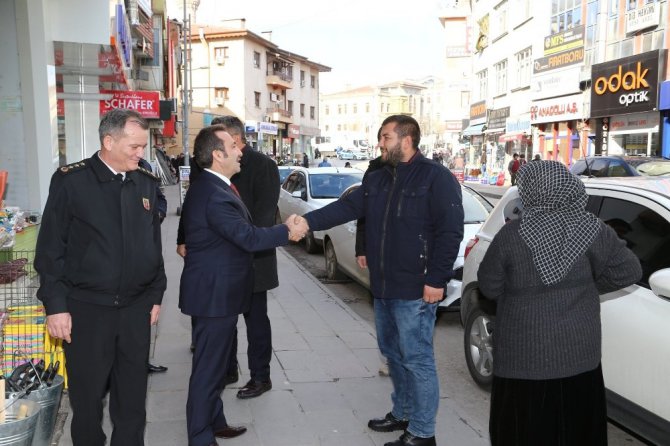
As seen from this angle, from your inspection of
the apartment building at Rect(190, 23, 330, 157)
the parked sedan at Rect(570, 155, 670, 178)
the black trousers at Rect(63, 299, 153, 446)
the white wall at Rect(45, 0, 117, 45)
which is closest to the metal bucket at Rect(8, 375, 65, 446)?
the black trousers at Rect(63, 299, 153, 446)

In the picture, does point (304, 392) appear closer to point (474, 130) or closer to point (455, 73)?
point (474, 130)

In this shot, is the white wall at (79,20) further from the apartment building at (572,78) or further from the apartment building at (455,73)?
the apartment building at (455,73)

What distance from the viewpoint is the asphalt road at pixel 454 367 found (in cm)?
450

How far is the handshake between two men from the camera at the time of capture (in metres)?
3.76

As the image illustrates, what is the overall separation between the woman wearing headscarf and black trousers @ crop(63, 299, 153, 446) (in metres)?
1.83

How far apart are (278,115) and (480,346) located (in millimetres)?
56115

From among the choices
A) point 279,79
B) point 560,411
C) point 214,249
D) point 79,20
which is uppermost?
point 279,79

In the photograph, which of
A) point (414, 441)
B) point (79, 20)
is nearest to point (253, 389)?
point (414, 441)

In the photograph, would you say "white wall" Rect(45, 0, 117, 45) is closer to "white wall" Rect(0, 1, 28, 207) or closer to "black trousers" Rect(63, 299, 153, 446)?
"white wall" Rect(0, 1, 28, 207)

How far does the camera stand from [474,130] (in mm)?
43156

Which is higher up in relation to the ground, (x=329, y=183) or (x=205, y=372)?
(x=329, y=183)

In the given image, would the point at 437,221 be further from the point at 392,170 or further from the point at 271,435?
the point at 271,435

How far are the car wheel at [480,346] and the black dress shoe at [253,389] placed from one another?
173cm

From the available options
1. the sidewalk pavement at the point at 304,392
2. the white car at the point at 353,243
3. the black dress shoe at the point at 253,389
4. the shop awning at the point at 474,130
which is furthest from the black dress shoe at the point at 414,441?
the shop awning at the point at 474,130
